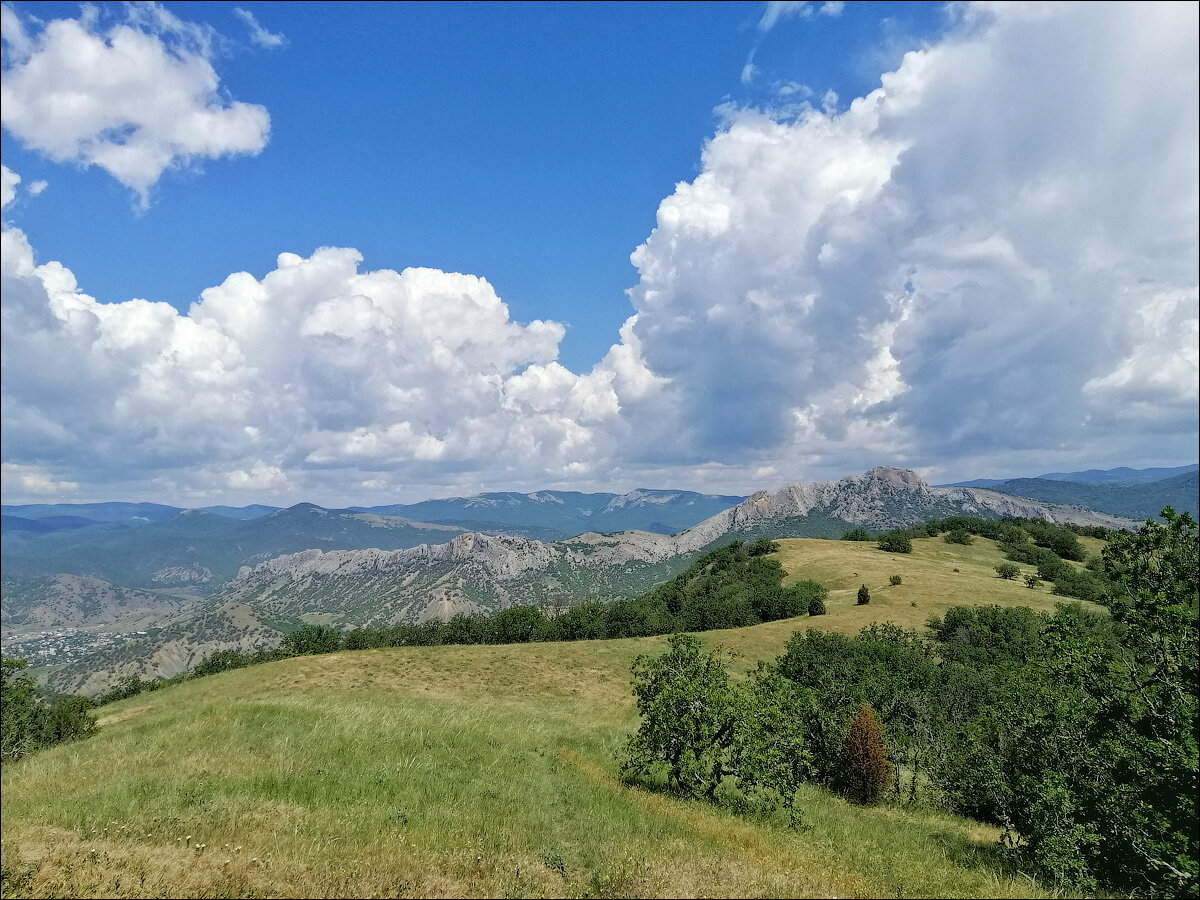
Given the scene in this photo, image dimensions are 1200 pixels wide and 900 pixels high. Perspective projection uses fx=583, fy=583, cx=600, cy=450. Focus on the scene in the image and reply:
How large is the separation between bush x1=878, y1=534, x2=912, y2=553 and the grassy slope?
14268 centimetres

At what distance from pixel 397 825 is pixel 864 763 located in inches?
1219

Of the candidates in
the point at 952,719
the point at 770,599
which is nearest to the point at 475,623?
the point at 770,599

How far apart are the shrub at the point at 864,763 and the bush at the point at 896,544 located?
13812 centimetres

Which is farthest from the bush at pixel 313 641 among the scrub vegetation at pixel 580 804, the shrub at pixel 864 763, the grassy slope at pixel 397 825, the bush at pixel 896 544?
the bush at pixel 896 544

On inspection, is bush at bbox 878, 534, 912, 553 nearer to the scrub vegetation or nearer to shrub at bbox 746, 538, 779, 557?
shrub at bbox 746, 538, 779, 557

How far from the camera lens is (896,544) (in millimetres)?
162125

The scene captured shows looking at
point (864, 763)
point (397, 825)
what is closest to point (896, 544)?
point (864, 763)

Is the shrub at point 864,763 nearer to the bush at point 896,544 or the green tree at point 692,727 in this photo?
the green tree at point 692,727

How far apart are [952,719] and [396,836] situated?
54242mm

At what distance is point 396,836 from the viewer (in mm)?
12594

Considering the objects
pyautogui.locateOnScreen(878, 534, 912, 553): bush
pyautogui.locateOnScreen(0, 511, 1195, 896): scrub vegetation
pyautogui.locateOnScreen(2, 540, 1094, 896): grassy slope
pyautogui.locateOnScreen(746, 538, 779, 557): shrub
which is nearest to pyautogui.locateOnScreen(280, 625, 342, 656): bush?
pyautogui.locateOnScreen(0, 511, 1195, 896): scrub vegetation

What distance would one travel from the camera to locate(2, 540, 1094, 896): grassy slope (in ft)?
30.7

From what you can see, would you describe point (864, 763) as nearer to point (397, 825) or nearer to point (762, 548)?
point (397, 825)

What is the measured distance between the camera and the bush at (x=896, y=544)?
15912cm
